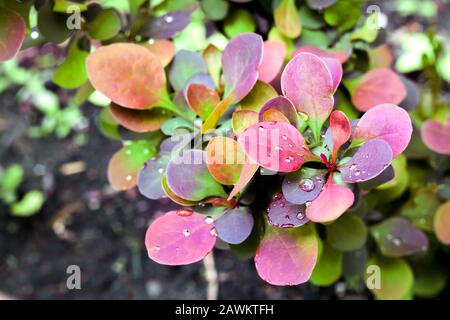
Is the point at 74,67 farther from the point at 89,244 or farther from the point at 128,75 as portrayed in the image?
the point at 89,244

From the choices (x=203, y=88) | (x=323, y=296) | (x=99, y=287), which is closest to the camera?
(x=203, y=88)

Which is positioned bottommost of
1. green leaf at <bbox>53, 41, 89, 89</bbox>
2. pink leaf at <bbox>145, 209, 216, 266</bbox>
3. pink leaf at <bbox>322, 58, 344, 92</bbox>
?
pink leaf at <bbox>145, 209, 216, 266</bbox>

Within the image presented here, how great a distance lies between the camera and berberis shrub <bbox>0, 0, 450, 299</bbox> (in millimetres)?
623

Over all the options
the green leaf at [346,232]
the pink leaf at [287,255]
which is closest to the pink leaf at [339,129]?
the pink leaf at [287,255]

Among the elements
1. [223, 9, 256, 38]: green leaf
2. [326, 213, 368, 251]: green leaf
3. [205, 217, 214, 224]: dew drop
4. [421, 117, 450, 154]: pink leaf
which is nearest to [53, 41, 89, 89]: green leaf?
[223, 9, 256, 38]: green leaf

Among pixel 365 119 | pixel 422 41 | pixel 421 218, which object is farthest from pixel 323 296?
pixel 422 41

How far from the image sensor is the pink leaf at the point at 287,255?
0.65 meters

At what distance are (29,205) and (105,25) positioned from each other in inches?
33.9

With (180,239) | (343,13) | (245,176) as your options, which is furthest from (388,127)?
(343,13)

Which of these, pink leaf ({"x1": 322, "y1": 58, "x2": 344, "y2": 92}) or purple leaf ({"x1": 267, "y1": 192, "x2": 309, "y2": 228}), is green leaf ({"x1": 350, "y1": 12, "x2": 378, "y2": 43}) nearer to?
pink leaf ({"x1": 322, "y1": 58, "x2": 344, "y2": 92})

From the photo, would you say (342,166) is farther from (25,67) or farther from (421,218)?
(25,67)

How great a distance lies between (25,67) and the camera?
6.06 ft

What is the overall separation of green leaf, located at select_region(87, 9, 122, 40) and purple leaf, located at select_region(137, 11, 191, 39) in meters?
0.05
